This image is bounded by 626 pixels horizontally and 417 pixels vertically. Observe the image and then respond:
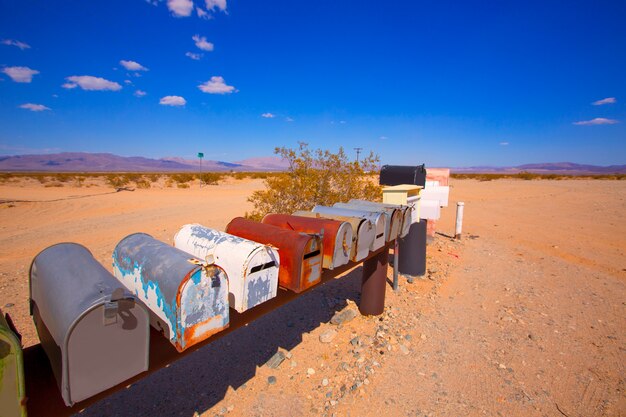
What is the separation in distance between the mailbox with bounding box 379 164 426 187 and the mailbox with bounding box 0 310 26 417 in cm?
586

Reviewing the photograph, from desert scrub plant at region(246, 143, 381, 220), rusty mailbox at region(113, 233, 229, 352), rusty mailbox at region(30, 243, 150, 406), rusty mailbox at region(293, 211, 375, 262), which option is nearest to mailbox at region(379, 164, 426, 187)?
desert scrub plant at region(246, 143, 381, 220)

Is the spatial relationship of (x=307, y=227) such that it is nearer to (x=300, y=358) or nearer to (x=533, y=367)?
(x=300, y=358)

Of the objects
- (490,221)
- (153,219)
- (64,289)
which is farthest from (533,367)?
(153,219)

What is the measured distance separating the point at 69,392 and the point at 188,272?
0.61 metres

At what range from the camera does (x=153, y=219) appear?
994cm

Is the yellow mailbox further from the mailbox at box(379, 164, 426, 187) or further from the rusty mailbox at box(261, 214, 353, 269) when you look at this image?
the rusty mailbox at box(261, 214, 353, 269)

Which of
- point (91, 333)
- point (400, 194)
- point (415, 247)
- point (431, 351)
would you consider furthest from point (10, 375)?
point (415, 247)

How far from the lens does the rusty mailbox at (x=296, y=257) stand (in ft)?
7.04

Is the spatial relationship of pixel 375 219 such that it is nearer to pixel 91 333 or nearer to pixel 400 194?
pixel 400 194

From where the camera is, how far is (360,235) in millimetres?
2785

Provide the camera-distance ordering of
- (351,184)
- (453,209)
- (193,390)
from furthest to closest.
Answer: (453,209) < (351,184) < (193,390)

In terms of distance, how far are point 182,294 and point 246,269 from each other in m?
0.46

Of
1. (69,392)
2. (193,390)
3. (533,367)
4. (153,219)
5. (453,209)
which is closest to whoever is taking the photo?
(69,392)

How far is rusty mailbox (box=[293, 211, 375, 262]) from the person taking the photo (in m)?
2.76
